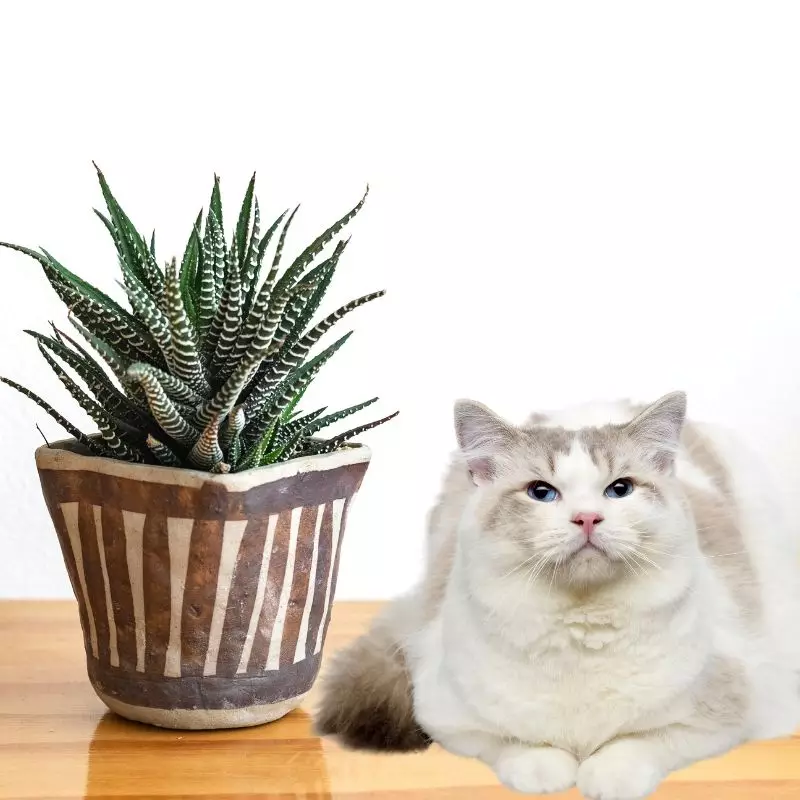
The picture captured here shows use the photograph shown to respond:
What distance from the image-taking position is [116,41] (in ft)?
6.30

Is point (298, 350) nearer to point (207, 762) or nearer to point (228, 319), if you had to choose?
point (228, 319)

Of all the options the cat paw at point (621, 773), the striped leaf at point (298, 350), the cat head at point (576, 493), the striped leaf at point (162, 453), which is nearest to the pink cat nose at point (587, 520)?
the cat head at point (576, 493)

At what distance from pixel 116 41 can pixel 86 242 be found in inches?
14.0

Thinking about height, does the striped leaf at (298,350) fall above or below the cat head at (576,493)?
above

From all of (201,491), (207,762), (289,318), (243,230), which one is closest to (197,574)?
(201,491)

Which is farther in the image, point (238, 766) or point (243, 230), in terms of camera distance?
point (243, 230)

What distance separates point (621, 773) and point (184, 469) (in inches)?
21.3

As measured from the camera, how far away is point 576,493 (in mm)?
1109

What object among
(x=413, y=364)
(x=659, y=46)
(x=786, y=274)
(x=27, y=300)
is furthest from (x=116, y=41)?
(x=786, y=274)

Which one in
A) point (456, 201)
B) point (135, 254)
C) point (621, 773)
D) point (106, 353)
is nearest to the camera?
point (621, 773)

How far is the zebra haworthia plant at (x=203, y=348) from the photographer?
1.15 meters

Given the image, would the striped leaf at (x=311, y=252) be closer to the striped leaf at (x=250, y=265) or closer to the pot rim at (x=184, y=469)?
the striped leaf at (x=250, y=265)

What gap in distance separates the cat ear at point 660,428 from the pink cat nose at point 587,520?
0.11 meters

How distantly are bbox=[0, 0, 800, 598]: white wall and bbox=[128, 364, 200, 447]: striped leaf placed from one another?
85cm
